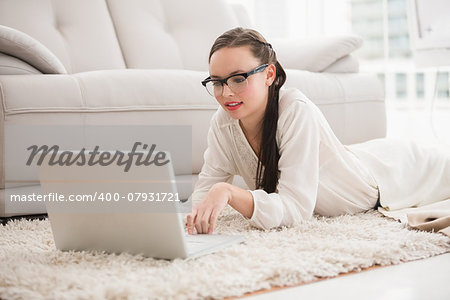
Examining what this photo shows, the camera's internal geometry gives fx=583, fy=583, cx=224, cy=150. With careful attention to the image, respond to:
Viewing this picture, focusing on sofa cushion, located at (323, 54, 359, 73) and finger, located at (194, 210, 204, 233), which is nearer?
finger, located at (194, 210, 204, 233)

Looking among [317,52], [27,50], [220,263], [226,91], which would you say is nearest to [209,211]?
[220,263]

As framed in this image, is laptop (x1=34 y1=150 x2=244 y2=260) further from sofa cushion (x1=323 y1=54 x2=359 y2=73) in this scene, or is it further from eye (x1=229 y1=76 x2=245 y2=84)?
A: sofa cushion (x1=323 y1=54 x2=359 y2=73)

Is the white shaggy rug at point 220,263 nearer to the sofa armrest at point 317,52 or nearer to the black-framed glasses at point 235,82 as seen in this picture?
the black-framed glasses at point 235,82

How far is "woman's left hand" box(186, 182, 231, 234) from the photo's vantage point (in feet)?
4.34

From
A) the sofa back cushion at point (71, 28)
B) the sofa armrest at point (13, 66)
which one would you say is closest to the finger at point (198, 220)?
the sofa armrest at point (13, 66)

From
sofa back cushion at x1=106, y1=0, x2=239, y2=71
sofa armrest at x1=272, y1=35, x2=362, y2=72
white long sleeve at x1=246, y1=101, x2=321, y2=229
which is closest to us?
white long sleeve at x1=246, y1=101, x2=321, y2=229

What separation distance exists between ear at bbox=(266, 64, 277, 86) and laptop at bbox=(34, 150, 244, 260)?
534 millimetres

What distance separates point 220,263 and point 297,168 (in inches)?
18.2

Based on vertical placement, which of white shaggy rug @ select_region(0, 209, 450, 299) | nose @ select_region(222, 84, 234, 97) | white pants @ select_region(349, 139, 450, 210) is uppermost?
nose @ select_region(222, 84, 234, 97)

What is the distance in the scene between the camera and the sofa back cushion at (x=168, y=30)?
2742mm

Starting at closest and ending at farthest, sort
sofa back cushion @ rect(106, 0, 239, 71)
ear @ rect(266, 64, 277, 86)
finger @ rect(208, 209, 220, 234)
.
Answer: finger @ rect(208, 209, 220, 234), ear @ rect(266, 64, 277, 86), sofa back cushion @ rect(106, 0, 239, 71)

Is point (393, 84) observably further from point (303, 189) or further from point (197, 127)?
point (303, 189)

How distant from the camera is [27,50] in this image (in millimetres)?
1874

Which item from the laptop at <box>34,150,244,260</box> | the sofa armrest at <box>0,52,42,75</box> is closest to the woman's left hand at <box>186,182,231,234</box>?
the laptop at <box>34,150,244,260</box>
